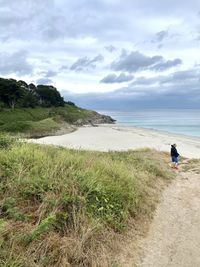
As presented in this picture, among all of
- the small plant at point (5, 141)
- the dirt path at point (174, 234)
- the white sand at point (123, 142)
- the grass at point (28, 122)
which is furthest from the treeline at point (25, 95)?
the dirt path at point (174, 234)

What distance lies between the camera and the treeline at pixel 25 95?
93125 millimetres

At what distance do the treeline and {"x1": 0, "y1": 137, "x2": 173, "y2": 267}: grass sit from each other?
82497 millimetres

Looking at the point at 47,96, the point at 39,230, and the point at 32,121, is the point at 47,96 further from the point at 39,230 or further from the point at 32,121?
the point at 39,230

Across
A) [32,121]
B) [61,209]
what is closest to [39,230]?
[61,209]

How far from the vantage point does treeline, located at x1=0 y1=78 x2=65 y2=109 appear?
93.1 meters

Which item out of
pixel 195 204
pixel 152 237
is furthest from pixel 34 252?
pixel 195 204

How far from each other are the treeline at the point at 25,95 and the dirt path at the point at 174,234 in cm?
8075

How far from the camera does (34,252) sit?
680 centimetres

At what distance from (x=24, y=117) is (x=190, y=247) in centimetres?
7989

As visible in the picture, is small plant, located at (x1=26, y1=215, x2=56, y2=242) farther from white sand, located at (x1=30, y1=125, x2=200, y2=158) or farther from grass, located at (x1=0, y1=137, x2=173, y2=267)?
white sand, located at (x1=30, y1=125, x2=200, y2=158)

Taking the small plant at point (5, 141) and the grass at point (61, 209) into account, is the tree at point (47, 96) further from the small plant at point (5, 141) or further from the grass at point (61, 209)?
the grass at point (61, 209)

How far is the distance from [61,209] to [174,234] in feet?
11.1

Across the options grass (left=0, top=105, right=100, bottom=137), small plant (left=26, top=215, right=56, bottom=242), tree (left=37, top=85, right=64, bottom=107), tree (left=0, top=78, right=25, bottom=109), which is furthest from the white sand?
tree (left=37, top=85, right=64, bottom=107)

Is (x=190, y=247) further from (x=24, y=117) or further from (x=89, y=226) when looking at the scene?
(x=24, y=117)
